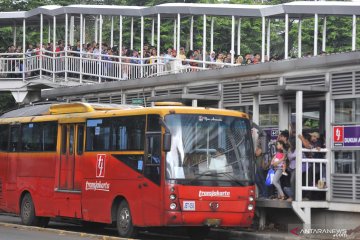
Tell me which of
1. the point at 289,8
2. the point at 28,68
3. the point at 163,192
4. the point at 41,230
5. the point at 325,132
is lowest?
the point at 41,230

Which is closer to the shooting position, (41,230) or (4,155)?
(41,230)

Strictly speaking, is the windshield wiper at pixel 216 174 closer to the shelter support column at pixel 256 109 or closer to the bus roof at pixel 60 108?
the shelter support column at pixel 256 109

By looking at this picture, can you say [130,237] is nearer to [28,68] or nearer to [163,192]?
[163,192]

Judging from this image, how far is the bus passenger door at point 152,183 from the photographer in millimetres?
16375

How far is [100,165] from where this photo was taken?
1847 centimetres

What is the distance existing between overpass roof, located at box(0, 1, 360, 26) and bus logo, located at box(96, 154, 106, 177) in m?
12.6

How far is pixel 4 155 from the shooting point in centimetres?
2294

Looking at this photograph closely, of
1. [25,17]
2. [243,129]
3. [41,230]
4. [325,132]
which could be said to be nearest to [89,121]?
[41,230]

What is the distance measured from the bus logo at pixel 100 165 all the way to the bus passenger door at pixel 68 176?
3.29 feet

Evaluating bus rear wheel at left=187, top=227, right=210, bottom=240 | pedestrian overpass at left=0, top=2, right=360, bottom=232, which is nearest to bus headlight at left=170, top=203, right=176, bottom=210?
bus rear wheel at left=187, top=227, right=210, bottom=240

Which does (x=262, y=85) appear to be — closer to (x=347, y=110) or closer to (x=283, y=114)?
(x=283, y=114)

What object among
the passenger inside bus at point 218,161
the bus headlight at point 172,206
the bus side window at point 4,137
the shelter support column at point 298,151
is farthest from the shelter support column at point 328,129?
the bus side window at point 4,137

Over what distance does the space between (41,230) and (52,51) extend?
13931 millimetres

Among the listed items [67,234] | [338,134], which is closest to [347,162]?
[338,134]
